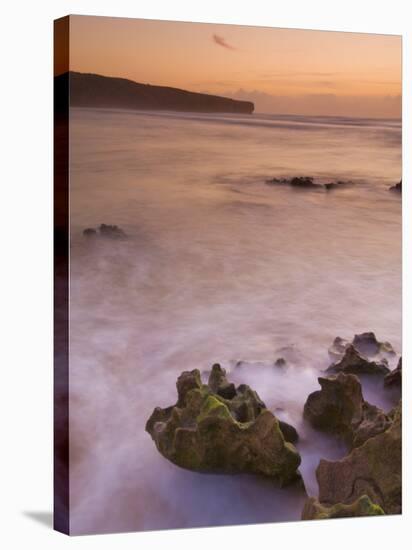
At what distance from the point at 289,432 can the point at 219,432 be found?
0.40 metres

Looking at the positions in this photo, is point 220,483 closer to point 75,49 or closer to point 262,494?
point 262,494

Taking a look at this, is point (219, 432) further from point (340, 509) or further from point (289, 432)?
point (340, 509)

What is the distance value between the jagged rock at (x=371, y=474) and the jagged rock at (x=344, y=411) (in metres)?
0.06

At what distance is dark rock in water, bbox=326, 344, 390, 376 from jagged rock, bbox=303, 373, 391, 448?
0.12 ft

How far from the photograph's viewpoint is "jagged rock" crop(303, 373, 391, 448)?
25.2 ft

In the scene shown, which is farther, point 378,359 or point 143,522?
point 378,359

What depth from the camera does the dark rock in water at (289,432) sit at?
24.9ft

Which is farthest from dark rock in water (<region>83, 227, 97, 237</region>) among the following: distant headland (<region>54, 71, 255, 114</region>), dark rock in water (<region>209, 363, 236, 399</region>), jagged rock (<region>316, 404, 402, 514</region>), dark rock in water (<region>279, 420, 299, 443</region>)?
jagged rock (<region>316, 404, 402, 514</region>)

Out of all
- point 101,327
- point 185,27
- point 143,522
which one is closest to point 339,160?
point 185,27

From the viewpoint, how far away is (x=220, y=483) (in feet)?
24.5

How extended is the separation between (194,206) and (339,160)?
862mm

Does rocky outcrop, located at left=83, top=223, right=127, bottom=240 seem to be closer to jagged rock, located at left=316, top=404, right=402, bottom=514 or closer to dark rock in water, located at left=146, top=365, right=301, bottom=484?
dark rock in water, located at left=146, top=365, right=301, bottom=484

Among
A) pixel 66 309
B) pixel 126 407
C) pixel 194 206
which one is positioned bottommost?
pixel 126 407

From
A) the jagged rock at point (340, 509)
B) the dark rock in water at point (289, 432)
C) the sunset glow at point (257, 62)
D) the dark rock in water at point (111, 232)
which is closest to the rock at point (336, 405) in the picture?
the dark rock in water at point (289, 432)
